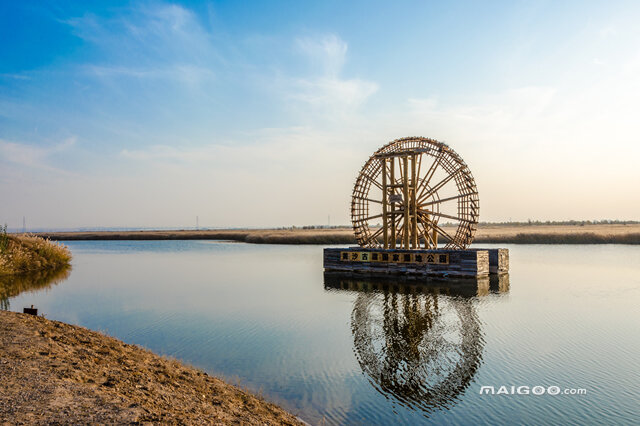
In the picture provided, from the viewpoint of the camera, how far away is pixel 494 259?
79.3 ft

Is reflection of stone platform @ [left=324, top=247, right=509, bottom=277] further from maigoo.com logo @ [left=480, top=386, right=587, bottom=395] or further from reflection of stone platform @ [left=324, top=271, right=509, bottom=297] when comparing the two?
maigoo.com logo @ [left=480, top=386, right=587, bottom=395]

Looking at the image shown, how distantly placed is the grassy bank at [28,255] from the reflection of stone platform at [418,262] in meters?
18.0

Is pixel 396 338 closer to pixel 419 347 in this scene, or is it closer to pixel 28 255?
pixel 419 347

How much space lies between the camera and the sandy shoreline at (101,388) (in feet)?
16.2

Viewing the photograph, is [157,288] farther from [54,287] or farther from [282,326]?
[282,326]

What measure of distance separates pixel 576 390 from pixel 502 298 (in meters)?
9.70

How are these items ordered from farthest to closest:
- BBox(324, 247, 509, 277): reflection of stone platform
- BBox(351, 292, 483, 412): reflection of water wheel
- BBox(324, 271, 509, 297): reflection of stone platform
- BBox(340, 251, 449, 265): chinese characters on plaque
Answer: BBox(340, 251, 449, 265): chinese characters on plaque → BBox(324, 247, 509, 277): reflection of stone platform → BBox(324, 271, 509, 297): reflection of stone platform → BBox(351, 292, 483, 412): reflection of water wheel

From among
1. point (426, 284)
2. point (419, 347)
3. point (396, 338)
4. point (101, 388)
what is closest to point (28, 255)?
point (426, 284)

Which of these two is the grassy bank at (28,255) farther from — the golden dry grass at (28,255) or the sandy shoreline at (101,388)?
the sandy shoreline at (101,388)

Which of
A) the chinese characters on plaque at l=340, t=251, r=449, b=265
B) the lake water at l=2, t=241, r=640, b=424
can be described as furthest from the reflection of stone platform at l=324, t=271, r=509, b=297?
the chinese characters on plaque at l=340, t=251, r=449, b=265

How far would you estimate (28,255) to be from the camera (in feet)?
85.0

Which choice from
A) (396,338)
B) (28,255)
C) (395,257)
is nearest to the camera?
(396,338)

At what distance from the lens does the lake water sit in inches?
298

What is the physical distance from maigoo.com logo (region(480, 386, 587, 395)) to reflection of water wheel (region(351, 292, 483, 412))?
1.57 feet
